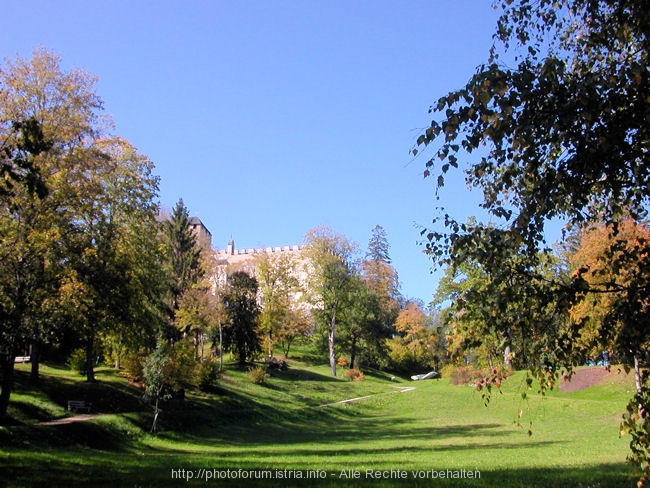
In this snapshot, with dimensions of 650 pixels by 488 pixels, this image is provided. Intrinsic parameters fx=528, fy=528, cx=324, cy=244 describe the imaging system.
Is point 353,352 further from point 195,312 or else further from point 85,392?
point 85,392

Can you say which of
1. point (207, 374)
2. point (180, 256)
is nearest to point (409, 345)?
point (180, 256)

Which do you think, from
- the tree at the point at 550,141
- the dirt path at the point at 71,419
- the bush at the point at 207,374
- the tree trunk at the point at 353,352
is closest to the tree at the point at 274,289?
the tree trunk at the point at 353,352

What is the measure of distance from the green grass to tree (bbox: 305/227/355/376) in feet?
33.0

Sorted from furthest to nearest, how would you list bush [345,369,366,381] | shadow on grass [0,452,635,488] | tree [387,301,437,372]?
1. tree [387,301,437,372]
2. bush [345,369,366,381]
3. shadow on grass [0,452,635,488]

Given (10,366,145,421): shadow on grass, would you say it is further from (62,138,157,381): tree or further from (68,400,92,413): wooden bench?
(62,138,157,381): tree

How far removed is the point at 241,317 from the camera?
139ft

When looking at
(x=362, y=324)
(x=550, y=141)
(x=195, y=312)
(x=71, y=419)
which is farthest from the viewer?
(x=362, y=324)

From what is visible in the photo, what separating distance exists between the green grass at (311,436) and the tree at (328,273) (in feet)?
33.0

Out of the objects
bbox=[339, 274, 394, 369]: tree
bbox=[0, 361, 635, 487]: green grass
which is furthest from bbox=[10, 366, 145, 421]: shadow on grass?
bbox=[339, 274, 394, 369]: tree

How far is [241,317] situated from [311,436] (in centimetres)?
1891

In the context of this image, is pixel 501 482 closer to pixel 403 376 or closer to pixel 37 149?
pixel 37 149

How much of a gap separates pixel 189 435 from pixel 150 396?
9.15 feet

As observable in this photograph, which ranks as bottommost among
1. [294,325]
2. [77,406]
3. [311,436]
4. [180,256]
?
[311,436]

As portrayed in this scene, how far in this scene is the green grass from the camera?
10.5m
